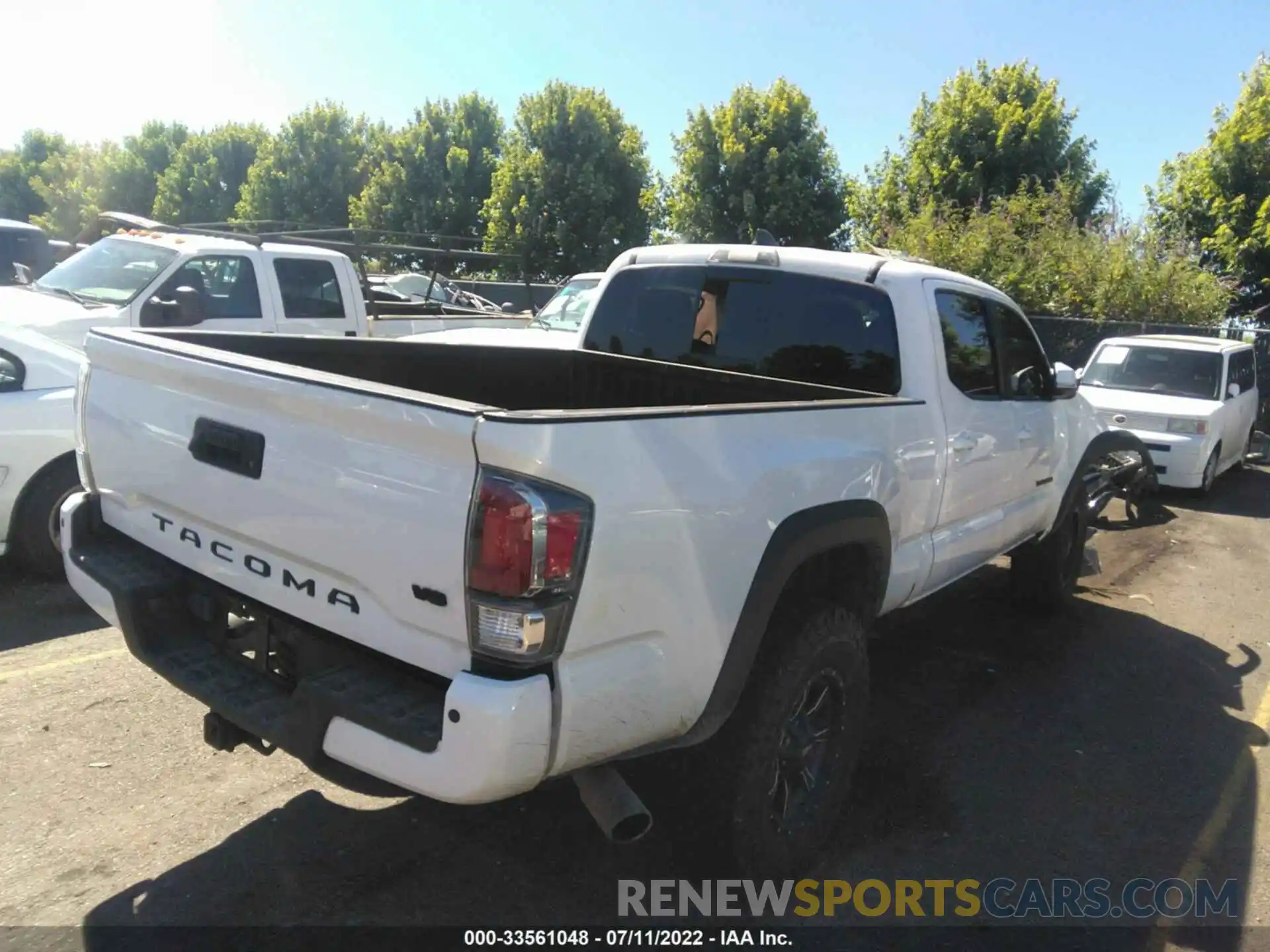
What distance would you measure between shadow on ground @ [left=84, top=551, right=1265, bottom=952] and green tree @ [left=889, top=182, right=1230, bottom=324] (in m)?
13.7

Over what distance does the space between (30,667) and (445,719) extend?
3.23m

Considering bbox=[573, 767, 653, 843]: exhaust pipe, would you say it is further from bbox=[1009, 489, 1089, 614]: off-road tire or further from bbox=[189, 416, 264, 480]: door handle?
bbox=[1009, 489, 1089, 614]: off-road tire

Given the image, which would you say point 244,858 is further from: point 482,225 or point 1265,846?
point 482,225

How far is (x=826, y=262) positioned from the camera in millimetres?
4211

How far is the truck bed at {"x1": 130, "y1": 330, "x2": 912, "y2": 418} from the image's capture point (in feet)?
12.9

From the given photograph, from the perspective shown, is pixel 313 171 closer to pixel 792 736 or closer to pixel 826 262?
pixel 826 262

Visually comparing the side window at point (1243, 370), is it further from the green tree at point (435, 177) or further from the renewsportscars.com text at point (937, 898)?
the green tree at point (435, 177)

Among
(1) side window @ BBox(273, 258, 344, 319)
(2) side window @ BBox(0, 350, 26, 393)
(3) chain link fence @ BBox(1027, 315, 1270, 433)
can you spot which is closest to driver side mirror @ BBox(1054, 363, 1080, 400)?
(2) side window @ BBox(0, 350, 26, 393)

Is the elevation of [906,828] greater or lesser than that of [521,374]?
lesser

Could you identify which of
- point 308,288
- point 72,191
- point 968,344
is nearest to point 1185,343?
point 968,344

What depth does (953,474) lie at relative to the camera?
414cm

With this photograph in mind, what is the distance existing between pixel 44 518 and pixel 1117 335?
16.0m

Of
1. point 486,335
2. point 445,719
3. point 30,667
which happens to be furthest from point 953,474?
point 486,335

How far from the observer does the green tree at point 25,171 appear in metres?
57.7
